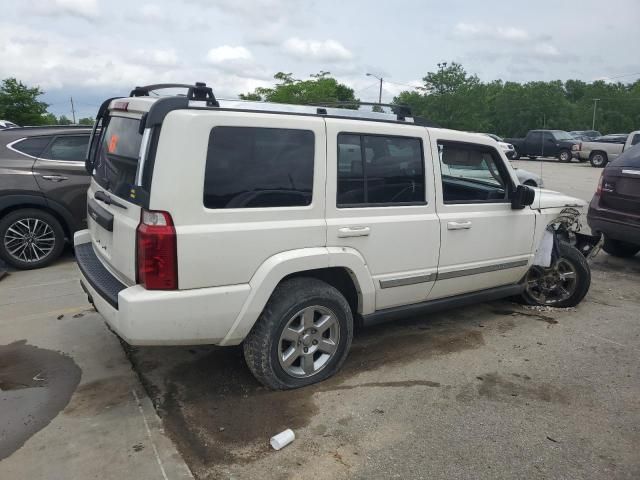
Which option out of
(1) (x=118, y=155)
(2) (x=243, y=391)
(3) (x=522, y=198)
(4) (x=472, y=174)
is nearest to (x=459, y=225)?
(4) (x=472, y=174)

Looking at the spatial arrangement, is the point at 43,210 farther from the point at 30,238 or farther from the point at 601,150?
the point at 601,150

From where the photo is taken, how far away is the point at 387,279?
12.5 ft

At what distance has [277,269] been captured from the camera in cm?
322

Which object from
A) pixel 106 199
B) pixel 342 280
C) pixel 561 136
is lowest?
pixel 342 280

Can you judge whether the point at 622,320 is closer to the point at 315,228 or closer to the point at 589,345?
the point at 589,345

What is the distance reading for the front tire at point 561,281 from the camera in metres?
5.09

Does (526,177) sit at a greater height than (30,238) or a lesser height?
greater

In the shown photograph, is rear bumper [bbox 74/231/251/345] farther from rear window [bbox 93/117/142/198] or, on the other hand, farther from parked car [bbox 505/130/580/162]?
parked car [bbox 505/130/580/162]

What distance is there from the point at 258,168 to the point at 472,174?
2.04m

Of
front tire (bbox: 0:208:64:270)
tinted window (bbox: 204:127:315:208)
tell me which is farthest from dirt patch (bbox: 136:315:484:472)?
front tire (bbox: 0:208:64:270)

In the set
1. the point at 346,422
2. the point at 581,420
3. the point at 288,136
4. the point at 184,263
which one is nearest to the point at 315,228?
the point at 288,136

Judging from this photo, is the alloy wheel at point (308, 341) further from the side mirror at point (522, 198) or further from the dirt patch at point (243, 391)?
the side mirror at point (522, 198)

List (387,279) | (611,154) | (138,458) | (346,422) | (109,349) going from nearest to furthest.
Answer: (138,458) → (346,422) → (387,279) → (109,349) → (611,154)

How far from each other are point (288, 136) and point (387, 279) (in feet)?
4.09
